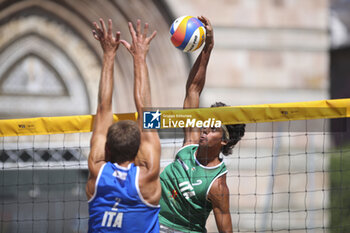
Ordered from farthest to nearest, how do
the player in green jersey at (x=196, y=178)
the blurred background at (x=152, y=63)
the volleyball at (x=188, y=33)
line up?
1. the blurred background at (x=152, y=63)
2. the volleyball at (x=188, y=33)
3. the player in green jersey at (x=196, y=178)

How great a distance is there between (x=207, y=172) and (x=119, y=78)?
→ 508 centimetres

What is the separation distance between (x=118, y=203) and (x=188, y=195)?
1.46 metres

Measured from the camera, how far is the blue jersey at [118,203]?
13.6 feet

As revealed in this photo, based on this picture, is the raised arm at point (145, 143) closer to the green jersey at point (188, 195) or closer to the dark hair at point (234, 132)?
the green jersey at point (188, 195)

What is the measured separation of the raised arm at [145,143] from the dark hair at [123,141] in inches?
4.9

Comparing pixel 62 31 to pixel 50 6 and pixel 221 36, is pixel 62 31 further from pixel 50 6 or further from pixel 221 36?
pixel 221 36

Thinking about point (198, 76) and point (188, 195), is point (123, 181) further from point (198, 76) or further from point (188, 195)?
point (198, 76)

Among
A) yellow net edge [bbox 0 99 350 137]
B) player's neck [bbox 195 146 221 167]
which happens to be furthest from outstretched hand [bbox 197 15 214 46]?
player's neck [bbox 195 146 221 167]

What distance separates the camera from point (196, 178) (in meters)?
5.52

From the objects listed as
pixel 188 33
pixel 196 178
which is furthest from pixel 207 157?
pixel 188 33

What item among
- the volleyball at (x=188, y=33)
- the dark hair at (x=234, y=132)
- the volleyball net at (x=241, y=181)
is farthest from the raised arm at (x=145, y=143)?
the volleyball net at (x=241, y=181)

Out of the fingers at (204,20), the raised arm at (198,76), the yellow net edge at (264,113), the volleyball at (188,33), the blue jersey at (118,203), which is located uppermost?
the fingers at (204,20)

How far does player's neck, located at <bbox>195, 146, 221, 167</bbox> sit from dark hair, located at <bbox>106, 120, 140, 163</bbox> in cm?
144

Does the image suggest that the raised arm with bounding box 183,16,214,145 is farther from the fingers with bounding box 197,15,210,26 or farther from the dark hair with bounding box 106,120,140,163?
the dark hair with bounding box 106,120,140,163
